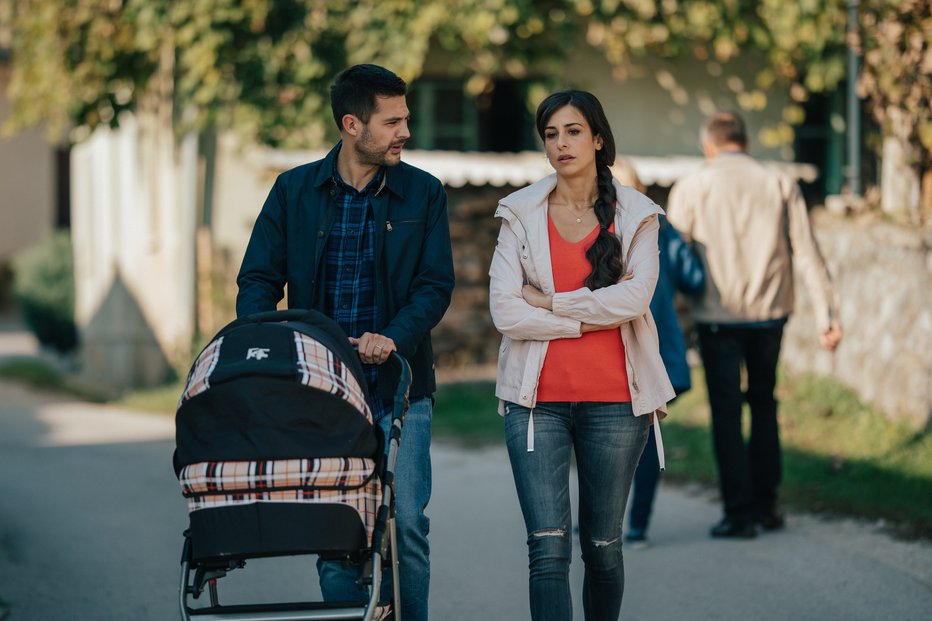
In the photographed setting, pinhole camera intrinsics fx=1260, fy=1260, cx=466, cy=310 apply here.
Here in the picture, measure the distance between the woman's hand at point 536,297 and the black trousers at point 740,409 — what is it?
2.50 m

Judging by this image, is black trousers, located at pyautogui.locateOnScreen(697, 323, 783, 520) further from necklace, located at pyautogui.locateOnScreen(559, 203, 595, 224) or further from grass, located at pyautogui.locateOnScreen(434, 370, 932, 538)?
necklace, located at pyautogui.locateOnScreen(559, 203, 595, 224)

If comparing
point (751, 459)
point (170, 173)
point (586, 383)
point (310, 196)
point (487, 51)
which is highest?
point (487, 51)

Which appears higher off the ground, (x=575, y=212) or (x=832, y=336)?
(x=575, y=212)

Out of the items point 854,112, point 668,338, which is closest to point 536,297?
point 668,338

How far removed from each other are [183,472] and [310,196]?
1.15 meters

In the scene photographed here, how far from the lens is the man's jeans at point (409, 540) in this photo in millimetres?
4156

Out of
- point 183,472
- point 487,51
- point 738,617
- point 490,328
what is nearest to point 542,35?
point 487,51

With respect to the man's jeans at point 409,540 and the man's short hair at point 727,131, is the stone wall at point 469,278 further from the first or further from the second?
the man's jeans at point 409,540

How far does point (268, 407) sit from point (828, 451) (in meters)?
5.79

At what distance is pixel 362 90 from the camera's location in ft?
14.0

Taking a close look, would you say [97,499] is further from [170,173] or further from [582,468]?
[170,173]

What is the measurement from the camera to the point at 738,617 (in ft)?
17.4

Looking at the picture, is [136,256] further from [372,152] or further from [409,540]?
[409,540]

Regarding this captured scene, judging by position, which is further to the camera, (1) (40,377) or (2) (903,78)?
(1) (40,377)
